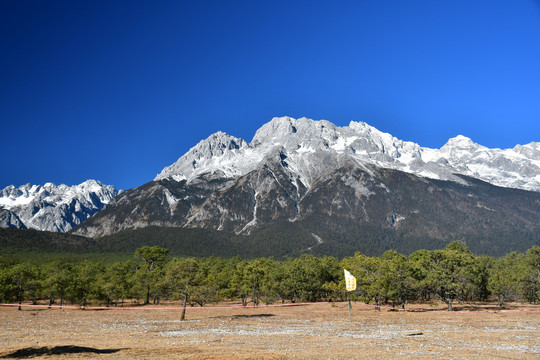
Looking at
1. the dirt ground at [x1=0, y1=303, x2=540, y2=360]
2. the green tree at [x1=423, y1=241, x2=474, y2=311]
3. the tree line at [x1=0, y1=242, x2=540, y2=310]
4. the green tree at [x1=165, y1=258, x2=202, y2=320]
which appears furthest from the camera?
the green tree at [x1=423, y1=241, x2=474, y2=311]

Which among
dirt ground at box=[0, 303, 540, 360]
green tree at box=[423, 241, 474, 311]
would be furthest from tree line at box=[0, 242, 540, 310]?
dirt ground at box=[0, 303, 540, 360]

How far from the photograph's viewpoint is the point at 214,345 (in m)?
33.6

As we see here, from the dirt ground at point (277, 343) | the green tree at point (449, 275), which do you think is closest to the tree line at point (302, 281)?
the green tree at point (449, 275)

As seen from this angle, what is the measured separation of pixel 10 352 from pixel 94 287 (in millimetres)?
65236

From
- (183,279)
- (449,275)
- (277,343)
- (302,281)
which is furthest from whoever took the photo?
(302,281)

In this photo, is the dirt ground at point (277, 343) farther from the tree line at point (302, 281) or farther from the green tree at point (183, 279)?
the tree line at point (302, 281)

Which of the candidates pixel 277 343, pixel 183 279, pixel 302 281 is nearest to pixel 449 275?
pixel 302 281

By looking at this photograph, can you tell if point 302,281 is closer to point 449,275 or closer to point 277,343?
point 449,275

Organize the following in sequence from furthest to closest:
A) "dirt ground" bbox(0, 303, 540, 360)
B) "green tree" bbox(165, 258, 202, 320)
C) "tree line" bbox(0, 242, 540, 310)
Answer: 1. "tree line" bbox(0, 242, 540, 310)
2. "green tree" bbox(165, 258, 202, 320)
3. "dirt ground" bbox(0, 303, 540, 360)

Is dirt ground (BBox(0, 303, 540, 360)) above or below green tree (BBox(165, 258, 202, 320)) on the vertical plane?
below

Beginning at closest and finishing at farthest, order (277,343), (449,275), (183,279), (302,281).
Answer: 1. (277,343)
2. (183,279)
3. (449,275)
4. (302,281)

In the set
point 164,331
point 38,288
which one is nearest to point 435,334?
point 164,331

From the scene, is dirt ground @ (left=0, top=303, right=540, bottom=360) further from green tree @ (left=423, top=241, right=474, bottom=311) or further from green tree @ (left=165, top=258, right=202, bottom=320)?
green tree @ (left=423, top=241, right=474, bottom=311)

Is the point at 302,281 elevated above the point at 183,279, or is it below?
below
